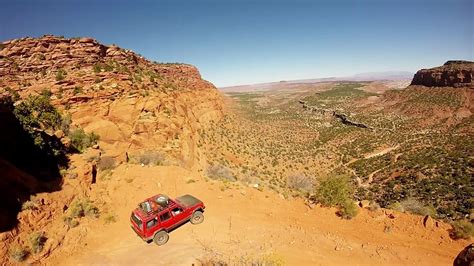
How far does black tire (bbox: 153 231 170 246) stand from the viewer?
1131cm

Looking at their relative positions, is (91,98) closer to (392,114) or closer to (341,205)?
(341,205)

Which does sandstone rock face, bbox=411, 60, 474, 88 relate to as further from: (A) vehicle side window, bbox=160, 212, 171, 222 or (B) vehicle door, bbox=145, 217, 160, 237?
(B) vehicle door, bbox=145, 217, 160, 237

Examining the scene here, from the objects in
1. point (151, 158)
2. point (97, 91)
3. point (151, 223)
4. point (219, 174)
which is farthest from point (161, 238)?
point (97, 91)

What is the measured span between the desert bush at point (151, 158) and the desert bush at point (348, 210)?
38.6ft

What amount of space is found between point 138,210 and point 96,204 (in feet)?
12.4

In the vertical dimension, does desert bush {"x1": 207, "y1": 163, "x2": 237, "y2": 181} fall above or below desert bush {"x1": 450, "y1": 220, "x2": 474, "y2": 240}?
above

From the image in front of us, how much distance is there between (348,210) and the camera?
13875 millimetres

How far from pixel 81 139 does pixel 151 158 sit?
196 inches

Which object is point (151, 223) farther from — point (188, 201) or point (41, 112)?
point (41, 112)

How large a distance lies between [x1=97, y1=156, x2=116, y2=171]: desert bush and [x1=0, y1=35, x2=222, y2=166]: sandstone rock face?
1.29m

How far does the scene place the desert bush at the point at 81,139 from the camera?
1854 centimetres

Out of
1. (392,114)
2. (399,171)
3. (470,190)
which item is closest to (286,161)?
(399,171)

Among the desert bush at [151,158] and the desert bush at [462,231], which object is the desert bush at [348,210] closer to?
the desert bush at [462,231]

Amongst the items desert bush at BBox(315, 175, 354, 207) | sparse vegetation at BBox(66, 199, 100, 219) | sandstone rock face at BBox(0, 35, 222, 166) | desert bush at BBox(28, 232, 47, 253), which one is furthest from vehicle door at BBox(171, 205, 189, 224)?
sandstone rock face at BBox(0, 35, 222, 166)
